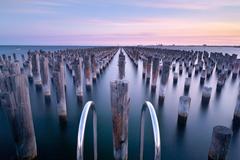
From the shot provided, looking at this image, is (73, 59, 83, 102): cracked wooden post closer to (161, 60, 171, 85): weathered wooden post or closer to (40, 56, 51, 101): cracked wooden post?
(40, 56, 51, 101): cracked wooden post

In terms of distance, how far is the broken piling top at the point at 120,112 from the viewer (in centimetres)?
456

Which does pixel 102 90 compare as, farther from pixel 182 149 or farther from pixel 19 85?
pixel 19 85

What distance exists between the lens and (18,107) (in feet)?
16.8

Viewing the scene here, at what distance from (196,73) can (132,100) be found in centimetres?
1439

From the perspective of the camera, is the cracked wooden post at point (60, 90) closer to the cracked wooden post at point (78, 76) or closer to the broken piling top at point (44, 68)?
the cracked wooden post at point (78, 76)

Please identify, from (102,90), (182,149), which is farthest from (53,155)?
(102,90)

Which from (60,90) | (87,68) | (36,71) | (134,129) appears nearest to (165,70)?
(134,129)

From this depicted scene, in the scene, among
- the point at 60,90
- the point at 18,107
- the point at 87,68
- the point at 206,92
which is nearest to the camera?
the point at 18,107

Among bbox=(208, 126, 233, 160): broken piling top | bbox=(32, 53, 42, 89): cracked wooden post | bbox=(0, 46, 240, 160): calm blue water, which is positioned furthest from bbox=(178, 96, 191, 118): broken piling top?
bbox=(32, 53, 42, 89): cracked wooden post

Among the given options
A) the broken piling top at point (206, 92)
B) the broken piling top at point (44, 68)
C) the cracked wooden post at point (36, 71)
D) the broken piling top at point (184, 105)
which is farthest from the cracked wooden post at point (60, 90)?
the broken piling top at point (206, 92)

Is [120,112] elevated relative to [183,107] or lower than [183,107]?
elevated

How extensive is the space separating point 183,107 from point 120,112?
5.20 metres

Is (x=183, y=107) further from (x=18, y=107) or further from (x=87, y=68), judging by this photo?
(x=87, y=68)

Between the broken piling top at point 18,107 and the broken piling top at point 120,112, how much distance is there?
2.84m
